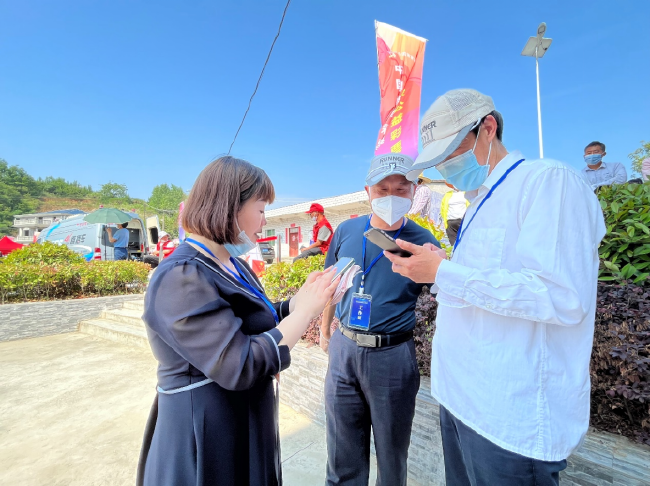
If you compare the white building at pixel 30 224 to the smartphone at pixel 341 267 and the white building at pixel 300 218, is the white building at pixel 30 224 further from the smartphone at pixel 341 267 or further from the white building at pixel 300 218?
the smartphone at pixel 341 267

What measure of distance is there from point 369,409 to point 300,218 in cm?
2001

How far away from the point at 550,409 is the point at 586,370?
0.16m

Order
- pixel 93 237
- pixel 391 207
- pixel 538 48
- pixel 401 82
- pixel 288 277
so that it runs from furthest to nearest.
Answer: pixel 93 237
pixel 538 48
pixel 401 82
pixel 288 277
pixel 391 207

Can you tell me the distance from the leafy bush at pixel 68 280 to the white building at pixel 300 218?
10509mm

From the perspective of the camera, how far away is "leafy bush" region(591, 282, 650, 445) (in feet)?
5.39

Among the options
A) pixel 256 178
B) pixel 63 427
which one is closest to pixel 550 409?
pixel 256 178

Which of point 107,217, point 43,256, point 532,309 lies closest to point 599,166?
point 532,309

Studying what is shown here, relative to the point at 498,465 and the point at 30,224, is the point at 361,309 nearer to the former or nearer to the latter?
the point at 498,465

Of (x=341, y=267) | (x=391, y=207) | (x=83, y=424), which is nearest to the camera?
(x=341, y=267)

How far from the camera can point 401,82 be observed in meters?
7.96

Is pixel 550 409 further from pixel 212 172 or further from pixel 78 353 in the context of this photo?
pixel 78 353

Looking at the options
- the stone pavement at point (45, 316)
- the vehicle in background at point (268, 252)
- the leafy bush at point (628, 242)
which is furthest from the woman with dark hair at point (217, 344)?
the vehicle in background at point (268, 252)

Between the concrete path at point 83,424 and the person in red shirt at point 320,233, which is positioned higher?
the person in red shirt at point 320,233

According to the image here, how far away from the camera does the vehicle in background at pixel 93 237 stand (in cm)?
1212
